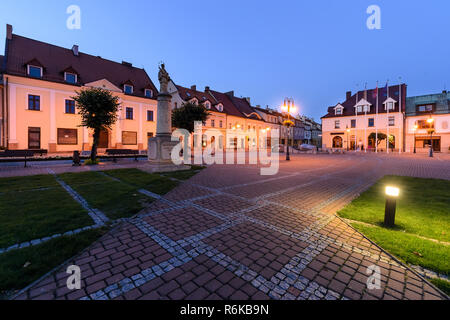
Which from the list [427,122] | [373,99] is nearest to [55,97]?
[373,99]

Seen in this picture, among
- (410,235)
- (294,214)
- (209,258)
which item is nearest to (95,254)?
(209,258)

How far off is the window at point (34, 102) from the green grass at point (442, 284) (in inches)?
1207

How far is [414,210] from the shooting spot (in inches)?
213

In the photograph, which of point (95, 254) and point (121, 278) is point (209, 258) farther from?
point (95, 254)

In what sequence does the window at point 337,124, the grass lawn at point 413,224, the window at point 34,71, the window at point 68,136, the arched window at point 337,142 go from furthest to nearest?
1. the arched window at point 337,142
2. the window at point 337,124
3. the window at point 68,136
4. the window at point 34,71
5. the grass lawn at point 413,224

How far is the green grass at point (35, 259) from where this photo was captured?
246 cm

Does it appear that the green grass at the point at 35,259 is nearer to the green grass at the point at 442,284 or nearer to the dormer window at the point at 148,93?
the green grass at the point at 442,284

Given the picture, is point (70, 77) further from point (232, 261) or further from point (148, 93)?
point (232, 261)

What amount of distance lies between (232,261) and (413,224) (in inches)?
166

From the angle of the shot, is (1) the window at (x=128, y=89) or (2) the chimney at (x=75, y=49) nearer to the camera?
(2) the chimney at (x=75, y=49)

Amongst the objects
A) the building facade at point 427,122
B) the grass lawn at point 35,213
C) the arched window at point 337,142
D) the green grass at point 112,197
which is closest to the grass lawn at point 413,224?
the green grass at point 112,197

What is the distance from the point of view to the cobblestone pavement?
2.44 metres

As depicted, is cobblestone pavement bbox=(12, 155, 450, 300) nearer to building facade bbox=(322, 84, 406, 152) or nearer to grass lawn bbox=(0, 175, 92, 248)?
grass lawn bbox=(0, 175, 92, 248)
